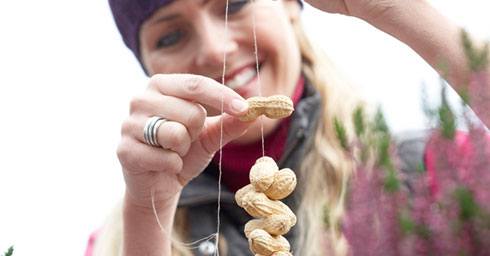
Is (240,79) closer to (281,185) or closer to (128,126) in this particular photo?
(128,126)

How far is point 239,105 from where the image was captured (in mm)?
674

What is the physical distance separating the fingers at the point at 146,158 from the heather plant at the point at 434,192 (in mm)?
371

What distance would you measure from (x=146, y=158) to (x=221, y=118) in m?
0.10

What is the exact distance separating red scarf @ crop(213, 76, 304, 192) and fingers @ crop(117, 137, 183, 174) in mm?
463

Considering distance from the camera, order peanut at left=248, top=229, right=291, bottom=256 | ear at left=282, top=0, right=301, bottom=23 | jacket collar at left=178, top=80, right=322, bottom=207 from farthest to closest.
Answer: ear at left=282, top=0, right=301, bottom=23 → jacket collar at left=178, top=80, right=322, bottom=207 → peanut at left=248, top=229, right=291, bottom=256

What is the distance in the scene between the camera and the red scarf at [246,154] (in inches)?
50.2

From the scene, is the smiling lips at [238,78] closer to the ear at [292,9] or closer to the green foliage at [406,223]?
the ear at [292,9]

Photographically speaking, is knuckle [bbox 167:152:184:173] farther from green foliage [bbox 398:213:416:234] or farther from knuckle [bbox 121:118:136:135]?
green foliage [bbox 398:213:416:234]

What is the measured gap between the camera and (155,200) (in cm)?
89

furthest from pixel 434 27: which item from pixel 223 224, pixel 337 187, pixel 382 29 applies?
pixel 223 224

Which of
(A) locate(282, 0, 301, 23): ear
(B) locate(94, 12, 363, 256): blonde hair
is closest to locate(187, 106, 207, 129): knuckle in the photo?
(B) locate(94, 12, 363, 256): blonde hair

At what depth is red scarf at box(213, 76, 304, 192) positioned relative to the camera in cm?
127

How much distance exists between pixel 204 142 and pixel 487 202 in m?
0.50

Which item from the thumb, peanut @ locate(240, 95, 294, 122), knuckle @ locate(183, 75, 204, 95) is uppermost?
knuckle @ locate(183, 75, 204, 95)
